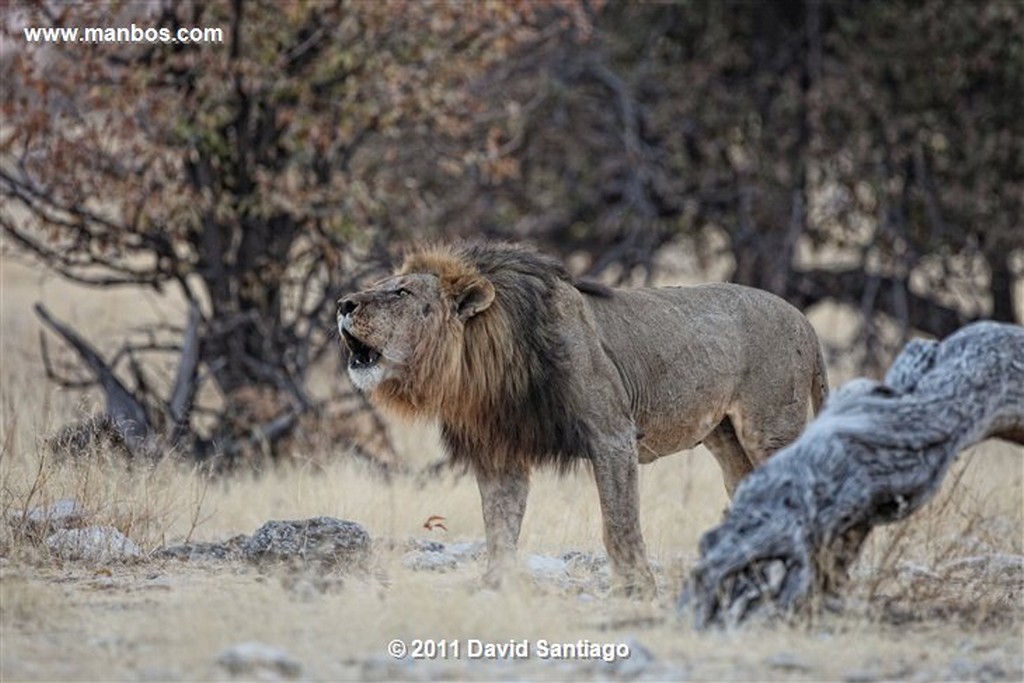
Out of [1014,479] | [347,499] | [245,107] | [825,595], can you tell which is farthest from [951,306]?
[825,595]

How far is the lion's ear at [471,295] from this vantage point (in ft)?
25.0

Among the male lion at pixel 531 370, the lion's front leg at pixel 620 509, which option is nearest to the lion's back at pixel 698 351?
the male lion at pixel 531 370

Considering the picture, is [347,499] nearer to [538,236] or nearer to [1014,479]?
[1014,479]

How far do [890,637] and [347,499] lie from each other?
13.9 ft

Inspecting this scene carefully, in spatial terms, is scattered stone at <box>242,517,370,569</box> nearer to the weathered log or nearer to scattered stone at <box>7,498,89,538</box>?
scattered stone at <box>7,498,89,538</box>

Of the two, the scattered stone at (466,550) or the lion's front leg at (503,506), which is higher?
the lion's front leg at (503,506)

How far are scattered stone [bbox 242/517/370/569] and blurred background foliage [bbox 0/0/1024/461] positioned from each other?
2627mm

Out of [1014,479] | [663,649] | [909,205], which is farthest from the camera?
[909,205]

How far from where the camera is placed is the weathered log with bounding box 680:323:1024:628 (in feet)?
20.9

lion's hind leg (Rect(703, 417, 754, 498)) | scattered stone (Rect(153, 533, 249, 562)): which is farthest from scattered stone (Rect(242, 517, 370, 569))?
lion's hind leg (Rect(703, 417, 754, 498))

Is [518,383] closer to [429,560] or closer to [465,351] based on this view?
[465,351]

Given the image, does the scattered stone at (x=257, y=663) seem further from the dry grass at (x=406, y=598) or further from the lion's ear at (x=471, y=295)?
the lion's ear at (x=471, y=295)

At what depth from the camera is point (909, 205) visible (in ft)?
53.2

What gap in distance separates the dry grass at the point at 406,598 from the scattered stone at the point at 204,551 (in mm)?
158
